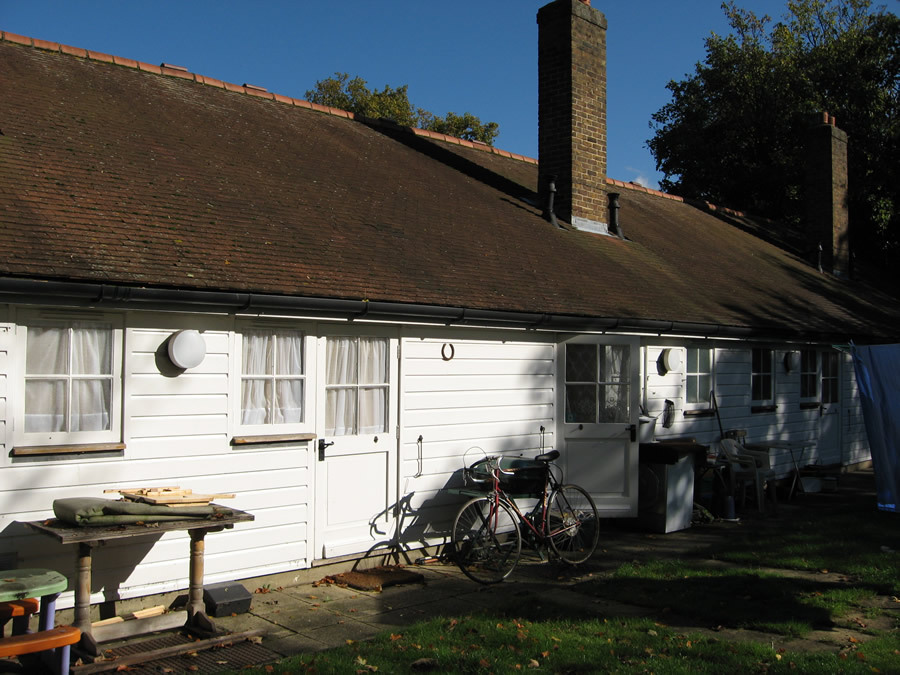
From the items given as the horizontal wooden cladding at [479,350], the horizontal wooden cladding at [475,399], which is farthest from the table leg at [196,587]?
the horizontal wooden cladding at [479,350]

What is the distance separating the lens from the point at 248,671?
5383 mm

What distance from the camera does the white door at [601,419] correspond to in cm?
1013

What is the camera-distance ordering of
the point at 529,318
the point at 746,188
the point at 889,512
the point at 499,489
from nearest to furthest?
1. the point at 499,489
2. the point at 529,318
3. the point at 889,512
4. the point at 746,188

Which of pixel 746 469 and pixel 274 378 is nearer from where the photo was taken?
pixel 274 378

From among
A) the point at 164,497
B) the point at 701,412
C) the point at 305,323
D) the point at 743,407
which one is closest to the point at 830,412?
the point at 743,407

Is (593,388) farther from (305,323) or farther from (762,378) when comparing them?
(762,378)

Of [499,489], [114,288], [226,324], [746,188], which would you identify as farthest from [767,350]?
[746,188]

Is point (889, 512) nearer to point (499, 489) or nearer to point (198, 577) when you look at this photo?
point (499, 489)

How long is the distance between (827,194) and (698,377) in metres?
10.2

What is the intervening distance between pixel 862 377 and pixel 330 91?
27116 mm

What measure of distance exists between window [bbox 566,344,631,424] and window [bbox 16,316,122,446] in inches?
214

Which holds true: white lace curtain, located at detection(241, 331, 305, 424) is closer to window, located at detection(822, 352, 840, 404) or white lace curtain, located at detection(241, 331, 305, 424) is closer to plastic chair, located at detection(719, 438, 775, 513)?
plastic chair, located at detection(719, 438, 775, 513)

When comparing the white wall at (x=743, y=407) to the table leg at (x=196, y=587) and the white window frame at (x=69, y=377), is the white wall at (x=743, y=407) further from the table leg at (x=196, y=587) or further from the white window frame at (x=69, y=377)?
the white window frame at (x=69, y=377)

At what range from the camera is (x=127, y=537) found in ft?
19.7
